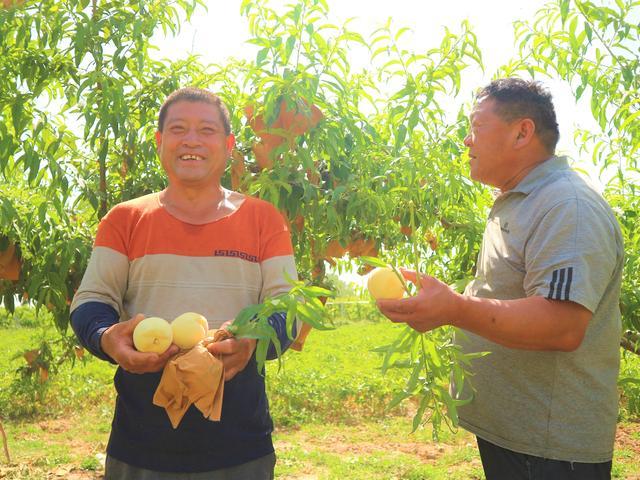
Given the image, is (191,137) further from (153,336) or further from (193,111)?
(153,336)

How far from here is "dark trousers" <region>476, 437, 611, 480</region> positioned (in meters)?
1.70

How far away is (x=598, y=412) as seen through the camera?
1.71m

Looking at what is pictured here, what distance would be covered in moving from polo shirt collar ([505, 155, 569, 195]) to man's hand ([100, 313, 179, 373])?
93 cm

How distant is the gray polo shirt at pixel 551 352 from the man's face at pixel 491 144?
0.22ft

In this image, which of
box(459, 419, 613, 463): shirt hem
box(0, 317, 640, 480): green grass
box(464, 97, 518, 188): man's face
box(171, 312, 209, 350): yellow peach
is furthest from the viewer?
box(0, 317, 640, 480): green grass

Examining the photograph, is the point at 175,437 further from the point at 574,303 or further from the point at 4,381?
the point at 4,381

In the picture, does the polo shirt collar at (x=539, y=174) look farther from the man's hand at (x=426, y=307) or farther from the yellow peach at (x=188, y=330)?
the yellow peach at (x=188, y=330)

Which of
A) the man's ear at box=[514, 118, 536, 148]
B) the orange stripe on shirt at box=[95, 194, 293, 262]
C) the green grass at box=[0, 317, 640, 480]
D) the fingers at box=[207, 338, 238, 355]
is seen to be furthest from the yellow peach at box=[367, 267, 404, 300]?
the green grass at box=[0, 317, 640, 480]

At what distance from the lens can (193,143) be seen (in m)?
1.84

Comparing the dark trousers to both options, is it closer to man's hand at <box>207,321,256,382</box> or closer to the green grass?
man's hand at <box>207,321,256,382</box>

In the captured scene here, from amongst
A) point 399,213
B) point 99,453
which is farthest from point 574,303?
point 99,453

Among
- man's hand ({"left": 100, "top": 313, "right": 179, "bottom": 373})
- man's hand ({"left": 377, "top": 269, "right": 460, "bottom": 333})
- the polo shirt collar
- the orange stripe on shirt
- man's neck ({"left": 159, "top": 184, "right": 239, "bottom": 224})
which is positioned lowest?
man's hand ({"left": 100, "top": 313, "right": 179, "bottom": 373})

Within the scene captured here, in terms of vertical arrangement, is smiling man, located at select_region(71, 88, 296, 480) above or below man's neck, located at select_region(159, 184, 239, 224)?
below

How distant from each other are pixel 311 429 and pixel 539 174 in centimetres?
427
